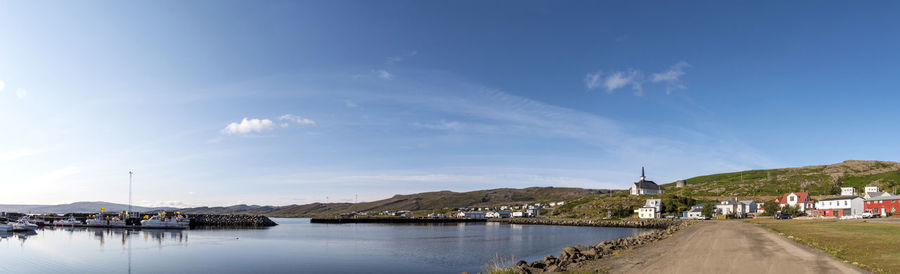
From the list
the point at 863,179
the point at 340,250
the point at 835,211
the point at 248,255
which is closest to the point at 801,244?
the point at 340,250

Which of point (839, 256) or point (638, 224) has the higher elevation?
point (839, 256)

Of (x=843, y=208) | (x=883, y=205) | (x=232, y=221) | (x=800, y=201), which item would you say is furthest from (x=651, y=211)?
(x=232, y=221)

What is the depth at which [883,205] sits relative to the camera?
333ft

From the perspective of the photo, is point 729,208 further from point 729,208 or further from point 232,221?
point 232,221

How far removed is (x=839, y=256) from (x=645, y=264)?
1035 cm

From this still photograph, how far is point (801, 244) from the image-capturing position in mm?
33531

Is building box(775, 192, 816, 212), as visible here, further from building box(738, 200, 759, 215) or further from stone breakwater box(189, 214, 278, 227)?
stone breakwater box(189, 214, 278, 227)

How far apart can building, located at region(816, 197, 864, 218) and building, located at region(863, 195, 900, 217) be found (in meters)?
2.46

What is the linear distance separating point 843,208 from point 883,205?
715 centimetres

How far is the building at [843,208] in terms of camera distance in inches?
4033

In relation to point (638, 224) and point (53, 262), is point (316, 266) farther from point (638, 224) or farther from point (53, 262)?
point (638, 224)

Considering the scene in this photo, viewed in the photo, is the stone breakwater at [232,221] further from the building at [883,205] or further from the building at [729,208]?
the building at [883,205]

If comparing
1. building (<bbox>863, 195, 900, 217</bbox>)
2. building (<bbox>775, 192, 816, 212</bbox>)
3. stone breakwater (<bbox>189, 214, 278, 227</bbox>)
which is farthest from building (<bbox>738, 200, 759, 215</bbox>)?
stone breakwater (<bbox>189, 214, 278, 227</bbox>)

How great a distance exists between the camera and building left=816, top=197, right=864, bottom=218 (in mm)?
102438
